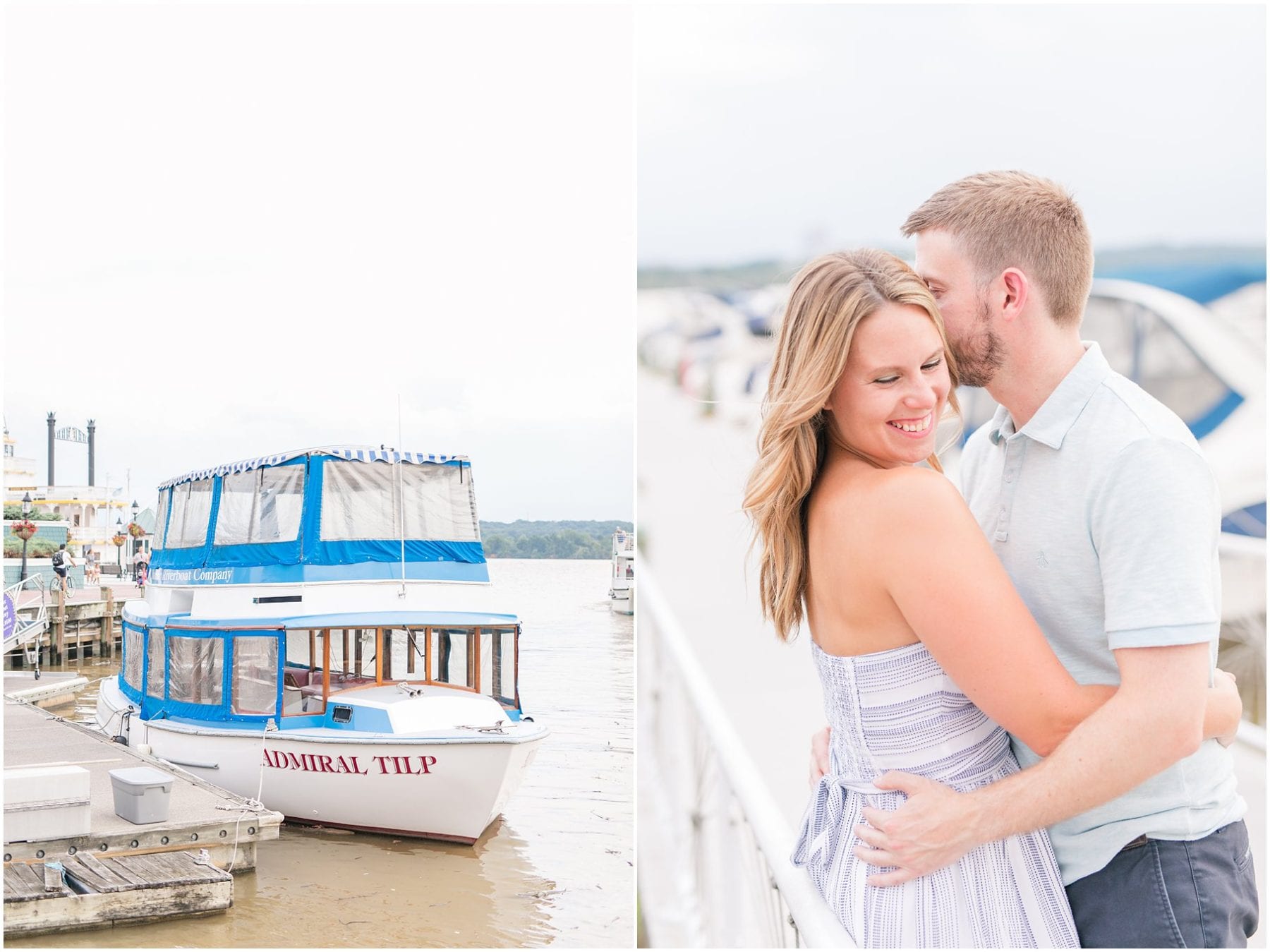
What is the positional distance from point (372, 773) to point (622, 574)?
103 inches

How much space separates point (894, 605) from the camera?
3.80ft

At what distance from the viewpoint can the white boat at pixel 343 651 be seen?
577 centimetres

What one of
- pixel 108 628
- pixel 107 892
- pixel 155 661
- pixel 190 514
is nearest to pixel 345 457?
pixel 190 514

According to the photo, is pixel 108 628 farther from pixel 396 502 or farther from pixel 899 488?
pixel 899 488

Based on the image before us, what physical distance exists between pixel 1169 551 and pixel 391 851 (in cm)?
567

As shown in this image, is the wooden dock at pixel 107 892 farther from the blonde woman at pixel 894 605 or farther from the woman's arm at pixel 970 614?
the woman's arm at pixel 970 614

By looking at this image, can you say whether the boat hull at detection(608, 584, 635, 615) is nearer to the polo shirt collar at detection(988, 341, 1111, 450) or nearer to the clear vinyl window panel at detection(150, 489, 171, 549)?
the clear vinyl window panel at detection(150, 489, 171, 549)

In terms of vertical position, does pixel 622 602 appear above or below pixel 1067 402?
below

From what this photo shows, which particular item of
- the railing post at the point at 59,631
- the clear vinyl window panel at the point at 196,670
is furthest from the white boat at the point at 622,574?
the railing post at the point at 59,631

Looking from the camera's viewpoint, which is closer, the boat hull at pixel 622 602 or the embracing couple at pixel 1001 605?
the embracing couple at pixel 1001 605

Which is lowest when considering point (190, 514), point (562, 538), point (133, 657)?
→ point (133, 657)

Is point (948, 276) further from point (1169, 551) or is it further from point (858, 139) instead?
point (858, 139)

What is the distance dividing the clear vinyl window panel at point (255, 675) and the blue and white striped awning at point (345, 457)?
1.09 metres

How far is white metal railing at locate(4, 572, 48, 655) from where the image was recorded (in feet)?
31.7
